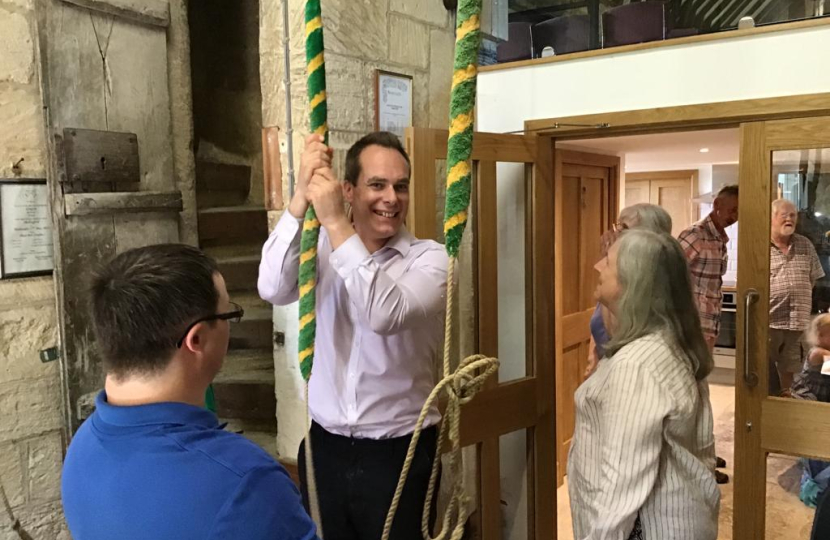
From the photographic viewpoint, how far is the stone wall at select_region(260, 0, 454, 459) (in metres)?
1.96

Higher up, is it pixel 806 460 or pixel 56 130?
pixel 56 130

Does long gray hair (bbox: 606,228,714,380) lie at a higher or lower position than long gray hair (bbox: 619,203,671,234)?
lower

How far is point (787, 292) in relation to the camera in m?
2.21

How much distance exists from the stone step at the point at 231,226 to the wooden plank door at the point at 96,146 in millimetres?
641

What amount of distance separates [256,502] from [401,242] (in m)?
0.75

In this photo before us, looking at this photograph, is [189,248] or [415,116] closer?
[189,248]

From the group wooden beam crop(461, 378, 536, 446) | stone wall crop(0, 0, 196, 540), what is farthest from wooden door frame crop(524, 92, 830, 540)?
stone wall crop(0, 0, 196, 540)

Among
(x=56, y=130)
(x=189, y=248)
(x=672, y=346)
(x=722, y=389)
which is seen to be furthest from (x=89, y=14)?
(x=722, y=389)

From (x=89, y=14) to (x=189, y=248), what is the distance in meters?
1.37

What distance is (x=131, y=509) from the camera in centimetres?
75

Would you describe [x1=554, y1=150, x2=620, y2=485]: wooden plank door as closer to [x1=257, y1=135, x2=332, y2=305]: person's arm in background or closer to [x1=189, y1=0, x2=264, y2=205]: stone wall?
[x1=189, y1=0, x2=264, y2=205]: stone wall

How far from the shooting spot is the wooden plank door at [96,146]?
1.80 metres

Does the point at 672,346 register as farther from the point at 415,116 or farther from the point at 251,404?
the point at 251,404

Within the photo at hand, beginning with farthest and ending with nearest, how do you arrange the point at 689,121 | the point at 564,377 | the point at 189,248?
the point at 564,377
the point at 689,121
the point at 189,248
